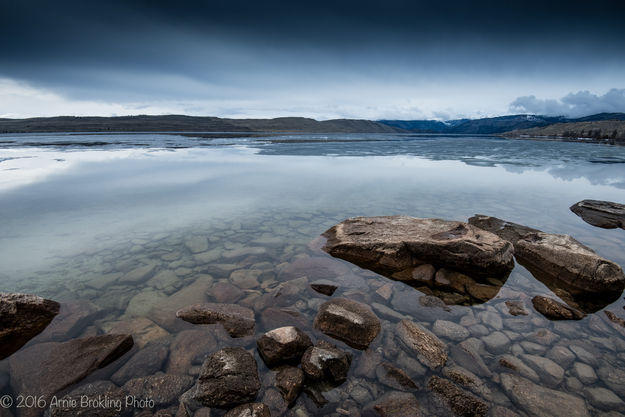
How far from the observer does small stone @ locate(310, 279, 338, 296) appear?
5.93m

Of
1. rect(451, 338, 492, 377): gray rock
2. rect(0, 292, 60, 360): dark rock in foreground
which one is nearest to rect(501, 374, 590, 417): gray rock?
rect(451, 338, 492, 377): gray rock

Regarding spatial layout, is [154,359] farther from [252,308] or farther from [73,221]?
[73,221]

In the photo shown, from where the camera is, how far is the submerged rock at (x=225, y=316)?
187 inches

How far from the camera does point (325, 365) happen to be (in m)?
3.79

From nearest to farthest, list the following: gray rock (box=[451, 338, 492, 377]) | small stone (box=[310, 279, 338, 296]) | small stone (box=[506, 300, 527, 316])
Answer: gray rock (box=[451, 338, 492, 377])
small stone (box=[506, 300, 527, 316])
small stone (box=[310, 279, 338, 296])

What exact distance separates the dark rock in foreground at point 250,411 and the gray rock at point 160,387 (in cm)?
82

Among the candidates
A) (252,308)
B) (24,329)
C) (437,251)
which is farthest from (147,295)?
(437,251)

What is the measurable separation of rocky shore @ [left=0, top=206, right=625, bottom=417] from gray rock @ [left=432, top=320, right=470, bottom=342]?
0.03m

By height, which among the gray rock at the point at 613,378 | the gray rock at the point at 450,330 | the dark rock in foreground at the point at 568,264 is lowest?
the gray rock at the point at 613,378

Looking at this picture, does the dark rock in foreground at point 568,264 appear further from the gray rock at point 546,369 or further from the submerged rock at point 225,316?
the submerged rock at point 225,316

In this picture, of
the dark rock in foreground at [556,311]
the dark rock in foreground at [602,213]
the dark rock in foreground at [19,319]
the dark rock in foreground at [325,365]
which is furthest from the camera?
the dark rock in foreground at [602,213]

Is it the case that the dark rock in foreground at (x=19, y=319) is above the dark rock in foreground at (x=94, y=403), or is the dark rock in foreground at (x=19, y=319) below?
above

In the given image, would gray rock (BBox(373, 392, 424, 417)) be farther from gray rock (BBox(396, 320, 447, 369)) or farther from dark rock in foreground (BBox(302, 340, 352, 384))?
gray rock (BBox(396, 320, 447, 369))

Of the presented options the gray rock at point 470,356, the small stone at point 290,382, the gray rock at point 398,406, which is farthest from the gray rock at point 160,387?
the gray rock at point 470,356
